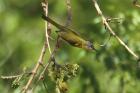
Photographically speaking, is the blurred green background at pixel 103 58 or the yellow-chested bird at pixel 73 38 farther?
the blurred green background at pixel 103 58

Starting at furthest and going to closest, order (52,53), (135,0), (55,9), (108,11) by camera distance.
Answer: (55,9) → (108,11) → (135,0) → (52,53)

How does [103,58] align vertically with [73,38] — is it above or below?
below

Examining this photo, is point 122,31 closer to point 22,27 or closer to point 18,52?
point 18,52

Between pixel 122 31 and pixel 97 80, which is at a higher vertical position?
pixel 122 31

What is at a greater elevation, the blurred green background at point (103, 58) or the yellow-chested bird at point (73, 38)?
the yellow-chested bird at point (73, 38)

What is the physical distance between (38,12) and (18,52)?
2.58 ft

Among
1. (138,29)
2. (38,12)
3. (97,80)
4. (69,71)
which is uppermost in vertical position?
(69,71)

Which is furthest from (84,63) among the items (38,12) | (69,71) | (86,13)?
(38,12)

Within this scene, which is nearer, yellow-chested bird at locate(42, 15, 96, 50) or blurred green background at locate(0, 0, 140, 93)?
yellow-chested bird at locate(42, 15, 96, 50)

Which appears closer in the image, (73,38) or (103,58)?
(73,38)

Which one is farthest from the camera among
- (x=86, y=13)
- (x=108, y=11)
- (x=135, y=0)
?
(x=86, y=13)

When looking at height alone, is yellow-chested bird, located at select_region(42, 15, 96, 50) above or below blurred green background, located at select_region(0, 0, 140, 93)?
above

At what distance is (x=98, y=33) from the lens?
9.11ft

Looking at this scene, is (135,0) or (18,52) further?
(18,52)
